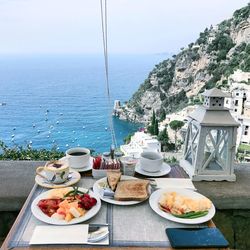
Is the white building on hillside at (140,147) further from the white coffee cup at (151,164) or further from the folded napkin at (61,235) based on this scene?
the folded napkin at (61,235)

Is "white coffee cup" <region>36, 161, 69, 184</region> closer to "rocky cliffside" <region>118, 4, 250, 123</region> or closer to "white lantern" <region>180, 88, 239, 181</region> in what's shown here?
"white lantern" <region>180, 88, 239, 181</region>

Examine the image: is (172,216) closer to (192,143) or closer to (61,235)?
(61,235)

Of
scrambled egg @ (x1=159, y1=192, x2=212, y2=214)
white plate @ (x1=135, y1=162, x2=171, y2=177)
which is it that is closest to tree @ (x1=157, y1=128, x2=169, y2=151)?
white plate @ (x1=135, y1=162, x2=171, y2=177)

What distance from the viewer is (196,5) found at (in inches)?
263

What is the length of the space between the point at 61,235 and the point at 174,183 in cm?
60

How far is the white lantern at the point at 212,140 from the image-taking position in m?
1.36

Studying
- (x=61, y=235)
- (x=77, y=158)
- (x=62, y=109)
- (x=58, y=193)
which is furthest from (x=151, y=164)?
(x=62, y=109)

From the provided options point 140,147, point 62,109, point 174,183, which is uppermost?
point 174,183

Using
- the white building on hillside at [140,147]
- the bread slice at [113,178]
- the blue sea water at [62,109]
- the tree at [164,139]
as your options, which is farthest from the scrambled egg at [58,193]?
the blue sea water at [62,109]

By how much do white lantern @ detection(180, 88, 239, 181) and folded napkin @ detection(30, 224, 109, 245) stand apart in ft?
2.37

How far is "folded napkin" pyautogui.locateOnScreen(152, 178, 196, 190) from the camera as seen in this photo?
4.08 feet

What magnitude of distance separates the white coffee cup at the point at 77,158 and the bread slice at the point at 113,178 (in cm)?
19

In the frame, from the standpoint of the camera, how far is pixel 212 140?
1.39 meters

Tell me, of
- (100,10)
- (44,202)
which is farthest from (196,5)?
(44,202)
